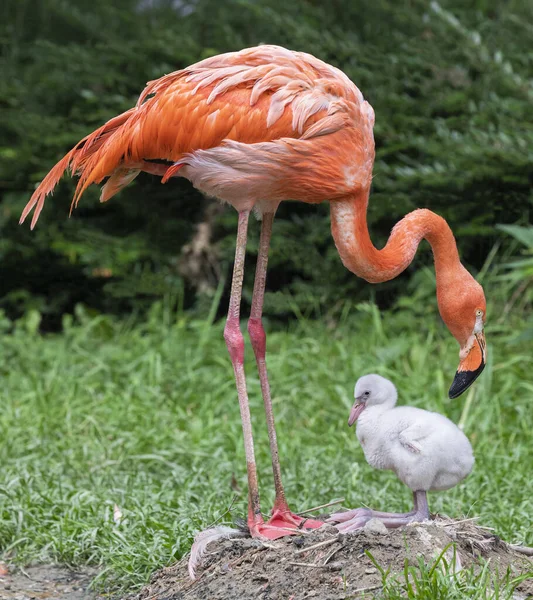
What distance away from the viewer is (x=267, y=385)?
4.55 metres

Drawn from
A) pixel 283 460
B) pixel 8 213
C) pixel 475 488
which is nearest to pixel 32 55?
pixel 8 213

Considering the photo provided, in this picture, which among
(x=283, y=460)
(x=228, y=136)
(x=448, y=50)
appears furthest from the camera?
(x=448, y=50)

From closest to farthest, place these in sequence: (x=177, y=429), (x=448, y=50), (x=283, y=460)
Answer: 1. (x=283, y=460)
2. (x=177, y=429)
3. (x=448, y=50)

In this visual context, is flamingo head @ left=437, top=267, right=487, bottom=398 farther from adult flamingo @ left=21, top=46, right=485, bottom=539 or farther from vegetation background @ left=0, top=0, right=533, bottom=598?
vegetation background @ left=0, top=0, right=533, bottom=598

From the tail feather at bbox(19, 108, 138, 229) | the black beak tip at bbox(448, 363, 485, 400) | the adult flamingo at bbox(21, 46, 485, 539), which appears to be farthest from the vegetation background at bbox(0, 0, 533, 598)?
the tail feather at bbox(19, 108, 138, 229)

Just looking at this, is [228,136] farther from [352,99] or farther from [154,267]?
[154,267]

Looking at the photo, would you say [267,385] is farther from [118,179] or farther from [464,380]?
[118,179]

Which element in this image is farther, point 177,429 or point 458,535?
point 177,429

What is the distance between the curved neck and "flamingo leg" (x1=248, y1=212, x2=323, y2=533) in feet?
1.37

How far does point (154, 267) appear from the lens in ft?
31.6

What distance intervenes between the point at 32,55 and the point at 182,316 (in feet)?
11.1

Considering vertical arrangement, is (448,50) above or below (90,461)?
above

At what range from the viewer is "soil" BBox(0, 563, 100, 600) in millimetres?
4258

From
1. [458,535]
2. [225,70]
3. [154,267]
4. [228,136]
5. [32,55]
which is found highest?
[32,55]
